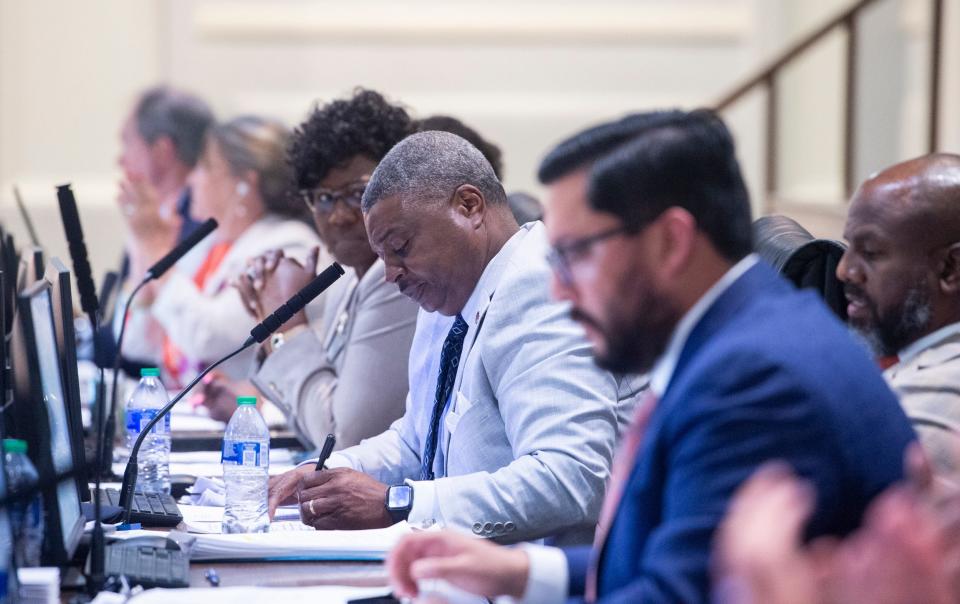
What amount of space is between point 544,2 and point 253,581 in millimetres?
4758

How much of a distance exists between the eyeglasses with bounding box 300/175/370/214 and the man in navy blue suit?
1352mm

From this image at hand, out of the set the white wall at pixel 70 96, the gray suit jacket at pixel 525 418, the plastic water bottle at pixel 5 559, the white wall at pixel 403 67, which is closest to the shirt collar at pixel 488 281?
the gray suit jacket at pixel 525 418

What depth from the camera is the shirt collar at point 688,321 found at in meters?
1.26

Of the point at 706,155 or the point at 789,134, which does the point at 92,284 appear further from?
the point at 789,134

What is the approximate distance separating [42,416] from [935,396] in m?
1.15

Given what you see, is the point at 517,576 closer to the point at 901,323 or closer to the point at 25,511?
the point at 25,511

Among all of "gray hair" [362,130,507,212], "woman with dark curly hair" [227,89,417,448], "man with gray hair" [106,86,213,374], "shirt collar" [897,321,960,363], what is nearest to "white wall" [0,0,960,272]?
"man with gray hair" [106,86,213,374]

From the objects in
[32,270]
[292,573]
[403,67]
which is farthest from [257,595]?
[403,67]

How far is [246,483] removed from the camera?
2.05 m

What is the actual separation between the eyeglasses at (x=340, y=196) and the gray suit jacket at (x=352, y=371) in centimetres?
14

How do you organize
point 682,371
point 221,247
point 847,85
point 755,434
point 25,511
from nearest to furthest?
1. point 755,434
2. point 682,371
3. point 25,511
4. point 221,247
5. point 847,85

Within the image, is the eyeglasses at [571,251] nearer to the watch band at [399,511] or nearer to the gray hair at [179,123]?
the watch band at [399,511]

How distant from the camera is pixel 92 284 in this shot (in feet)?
7.79

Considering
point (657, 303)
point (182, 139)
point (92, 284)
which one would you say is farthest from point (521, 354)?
point (182, 139)
